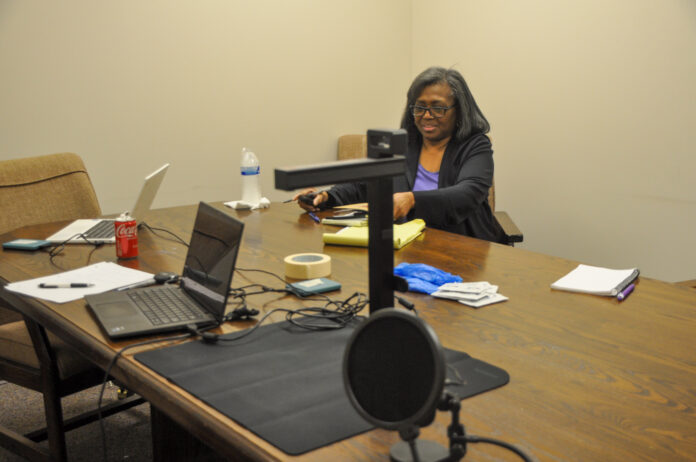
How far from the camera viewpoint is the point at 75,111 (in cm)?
325

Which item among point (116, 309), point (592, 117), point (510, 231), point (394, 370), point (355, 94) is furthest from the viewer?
point (355, 94)

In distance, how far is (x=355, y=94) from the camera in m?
4.27

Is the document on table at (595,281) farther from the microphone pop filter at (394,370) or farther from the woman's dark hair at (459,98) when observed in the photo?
the woman's dark hair at (459,98)

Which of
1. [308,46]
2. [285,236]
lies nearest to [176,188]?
[308,46]

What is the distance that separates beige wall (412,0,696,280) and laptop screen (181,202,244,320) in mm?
2433

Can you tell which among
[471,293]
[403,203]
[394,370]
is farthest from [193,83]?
[394,370]

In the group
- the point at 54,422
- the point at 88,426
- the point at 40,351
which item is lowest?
the point at 88,426

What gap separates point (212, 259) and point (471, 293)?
0.60m

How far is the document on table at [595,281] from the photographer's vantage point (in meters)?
1.53

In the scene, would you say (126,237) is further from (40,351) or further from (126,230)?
(40,351)

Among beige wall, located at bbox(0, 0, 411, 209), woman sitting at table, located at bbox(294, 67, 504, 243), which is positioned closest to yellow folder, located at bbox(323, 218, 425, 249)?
woman sitting at table, located at bbox(294, 67, 504, 243)

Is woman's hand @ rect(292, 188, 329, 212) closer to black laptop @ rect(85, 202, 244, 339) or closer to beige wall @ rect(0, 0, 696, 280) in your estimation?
black laptop @ rect(85, 202, 244, 339)

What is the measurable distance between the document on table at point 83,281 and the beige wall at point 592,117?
2502 millimetres

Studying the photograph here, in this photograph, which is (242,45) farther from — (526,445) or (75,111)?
(526,445)
